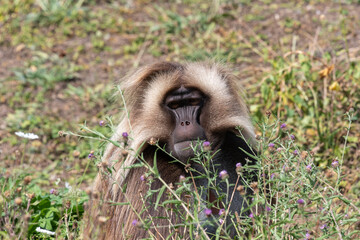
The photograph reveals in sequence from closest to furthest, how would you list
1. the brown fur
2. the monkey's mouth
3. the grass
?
the monkey's mouth → the brown fur → the grass

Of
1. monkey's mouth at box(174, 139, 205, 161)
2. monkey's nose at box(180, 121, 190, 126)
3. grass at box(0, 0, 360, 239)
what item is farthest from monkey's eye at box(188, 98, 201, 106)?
grass at box(0, 0, 360, 239)

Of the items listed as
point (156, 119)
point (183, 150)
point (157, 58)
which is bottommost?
point (157, 58)

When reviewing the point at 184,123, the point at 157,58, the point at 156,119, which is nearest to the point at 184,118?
the point at 184,123

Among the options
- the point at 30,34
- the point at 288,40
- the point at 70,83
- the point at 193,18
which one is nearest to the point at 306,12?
the point at 288,40

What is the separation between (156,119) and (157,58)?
364cm

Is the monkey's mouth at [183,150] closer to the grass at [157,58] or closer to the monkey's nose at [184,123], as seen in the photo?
the monkey's nose at [184,123]

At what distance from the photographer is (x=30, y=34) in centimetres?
816

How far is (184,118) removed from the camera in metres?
3.89

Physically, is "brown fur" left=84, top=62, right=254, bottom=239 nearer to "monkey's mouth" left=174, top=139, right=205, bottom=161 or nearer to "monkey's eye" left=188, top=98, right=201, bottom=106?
"monkey's eye" left=188, top=98, right=201, bottom=106

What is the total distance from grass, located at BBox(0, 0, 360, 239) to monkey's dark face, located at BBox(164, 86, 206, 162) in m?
0.98

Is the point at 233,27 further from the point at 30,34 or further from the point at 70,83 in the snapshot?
the point at 30,34

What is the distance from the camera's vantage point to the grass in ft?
18.7

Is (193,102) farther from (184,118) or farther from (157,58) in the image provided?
(157,58)

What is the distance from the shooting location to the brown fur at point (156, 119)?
382cm
